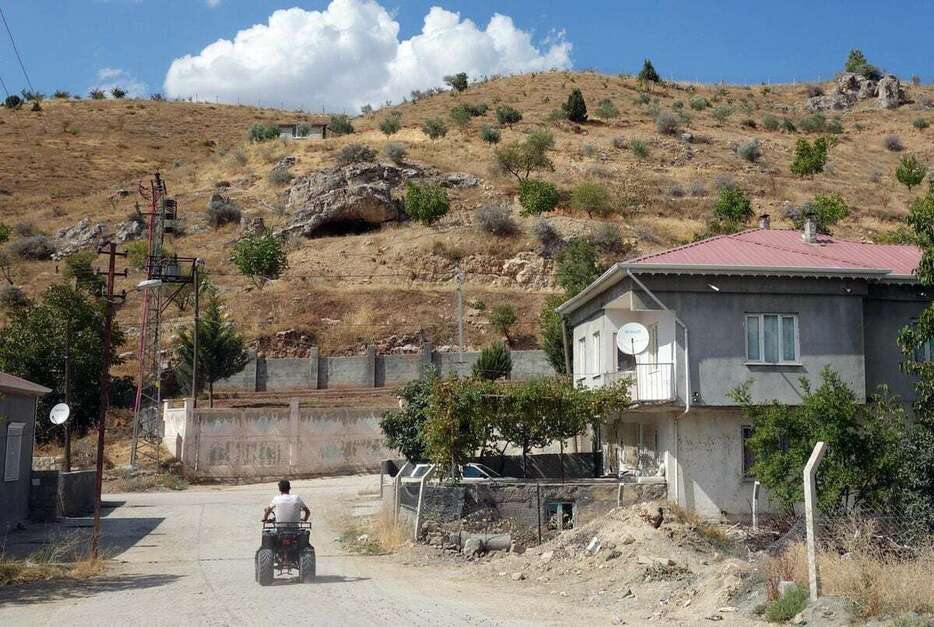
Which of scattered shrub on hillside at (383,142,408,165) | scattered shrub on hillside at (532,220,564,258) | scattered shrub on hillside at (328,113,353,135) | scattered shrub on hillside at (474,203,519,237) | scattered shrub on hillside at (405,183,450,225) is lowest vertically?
scattered shrub on hillside at (532,220,564,258)

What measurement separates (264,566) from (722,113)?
92.3 metres

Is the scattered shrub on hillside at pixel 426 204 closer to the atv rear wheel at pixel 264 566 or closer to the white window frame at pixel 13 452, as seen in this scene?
the white window frame at pixel 13 452

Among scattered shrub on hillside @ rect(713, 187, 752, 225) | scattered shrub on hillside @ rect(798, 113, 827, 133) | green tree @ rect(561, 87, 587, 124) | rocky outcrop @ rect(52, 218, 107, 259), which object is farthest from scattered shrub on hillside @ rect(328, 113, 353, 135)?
scattered shrub on hillside @ rect(798, 113, 827, 133)

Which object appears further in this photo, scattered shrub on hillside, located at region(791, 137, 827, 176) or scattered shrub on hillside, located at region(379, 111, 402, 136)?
scattered shrub on hillside, located at region(379, 111, 402, 136)

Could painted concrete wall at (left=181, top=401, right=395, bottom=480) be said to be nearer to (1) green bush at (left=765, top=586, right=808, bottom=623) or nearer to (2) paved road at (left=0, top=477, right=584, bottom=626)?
(2) paved road at (left=0, top=477, right=584, bottom=626)

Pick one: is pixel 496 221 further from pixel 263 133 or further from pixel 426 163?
pixel 263 133

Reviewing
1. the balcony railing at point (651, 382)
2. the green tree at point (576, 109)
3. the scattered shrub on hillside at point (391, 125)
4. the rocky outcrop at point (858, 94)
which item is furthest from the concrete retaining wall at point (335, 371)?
the rocky outcrop at point (858, 94)

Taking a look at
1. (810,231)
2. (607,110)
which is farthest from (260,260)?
(607,110)

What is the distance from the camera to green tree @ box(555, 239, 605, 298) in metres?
52.8

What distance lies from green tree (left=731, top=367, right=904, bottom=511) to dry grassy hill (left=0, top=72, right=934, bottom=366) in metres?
37.1

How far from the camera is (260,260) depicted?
62562 millimetres

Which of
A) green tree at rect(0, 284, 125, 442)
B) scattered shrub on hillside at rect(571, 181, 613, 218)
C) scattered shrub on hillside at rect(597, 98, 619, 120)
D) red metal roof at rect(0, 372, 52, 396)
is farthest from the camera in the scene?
scattered shrub on hillside at rect(597, 98, 619, 120)

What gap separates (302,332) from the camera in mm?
57125

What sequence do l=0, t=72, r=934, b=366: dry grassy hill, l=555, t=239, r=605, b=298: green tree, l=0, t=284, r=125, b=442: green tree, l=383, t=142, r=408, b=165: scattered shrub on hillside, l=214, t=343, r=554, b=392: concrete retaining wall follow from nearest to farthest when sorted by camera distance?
1. l=0, t=284, r=125, b=442: green tree
2. l=214, t=343, r=554, b=392: concrete retaining wall
3. l=555, t=239, r=605, b=298: green tree
4. l=0, t=72, r=934, b=366: dry grassy hill
5. l=383, t=142, r=408, b=165: scattered shrub on hillside
